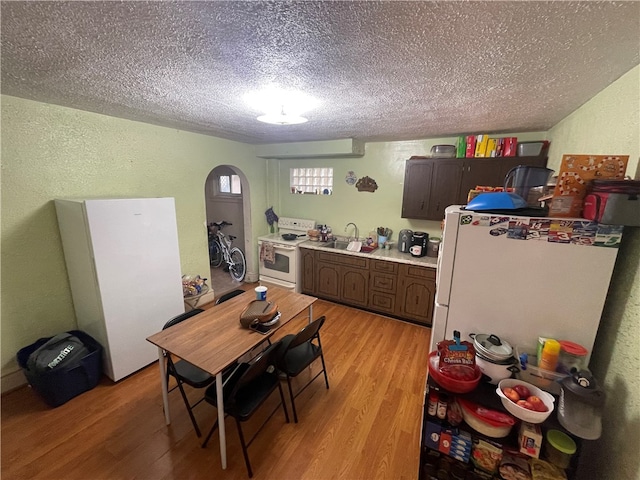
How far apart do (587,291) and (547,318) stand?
0.70 feet

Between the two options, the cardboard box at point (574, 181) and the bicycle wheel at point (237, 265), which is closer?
the cardboard box at point (574, 181)

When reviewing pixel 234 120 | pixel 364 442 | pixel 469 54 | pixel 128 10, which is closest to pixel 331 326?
pixel 364 442

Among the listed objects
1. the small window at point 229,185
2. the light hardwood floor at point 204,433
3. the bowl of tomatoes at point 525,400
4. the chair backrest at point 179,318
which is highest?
A: the small window at point 229,185

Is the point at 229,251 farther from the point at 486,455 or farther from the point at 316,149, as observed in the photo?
the point at 486,455

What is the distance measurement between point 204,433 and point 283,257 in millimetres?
2517

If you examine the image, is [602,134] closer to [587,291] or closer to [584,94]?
[584,94]

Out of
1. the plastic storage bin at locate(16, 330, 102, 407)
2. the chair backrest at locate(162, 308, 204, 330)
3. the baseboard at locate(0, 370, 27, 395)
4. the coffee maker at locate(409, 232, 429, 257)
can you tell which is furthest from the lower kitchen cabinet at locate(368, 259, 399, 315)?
the baseboard at locate(0, 370, 27, 395)

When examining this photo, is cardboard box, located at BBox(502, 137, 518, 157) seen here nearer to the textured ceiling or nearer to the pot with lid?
the textured ceiling

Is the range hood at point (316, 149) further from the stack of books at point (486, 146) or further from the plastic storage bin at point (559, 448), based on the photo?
the plastic storage bin at point (559, 448)

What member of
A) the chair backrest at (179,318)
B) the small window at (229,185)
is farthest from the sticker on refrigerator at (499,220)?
the small window at (229,185)

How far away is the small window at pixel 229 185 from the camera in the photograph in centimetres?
487

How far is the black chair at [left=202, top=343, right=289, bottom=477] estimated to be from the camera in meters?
1.50

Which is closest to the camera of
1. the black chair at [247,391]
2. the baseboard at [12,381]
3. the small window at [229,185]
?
the black chair at [247,391]

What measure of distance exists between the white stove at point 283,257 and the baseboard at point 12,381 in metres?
2.74
